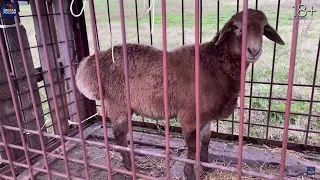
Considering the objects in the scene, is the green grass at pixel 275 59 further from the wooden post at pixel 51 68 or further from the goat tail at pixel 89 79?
the wooden post at pixel 51 68

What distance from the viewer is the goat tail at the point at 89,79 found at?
3.30 metres

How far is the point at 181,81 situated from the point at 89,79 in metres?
1.14

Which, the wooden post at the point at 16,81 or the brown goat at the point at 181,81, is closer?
the brown goat at the point at 181,81

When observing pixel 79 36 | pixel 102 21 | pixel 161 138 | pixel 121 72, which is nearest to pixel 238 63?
pixel 121 72

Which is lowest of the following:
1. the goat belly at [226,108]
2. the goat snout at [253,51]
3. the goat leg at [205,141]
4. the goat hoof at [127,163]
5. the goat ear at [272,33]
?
the goat hoof at [127,163]

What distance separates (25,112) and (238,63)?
2798 mm

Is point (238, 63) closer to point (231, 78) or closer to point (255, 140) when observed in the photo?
point (231, 78)

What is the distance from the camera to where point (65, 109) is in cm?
423

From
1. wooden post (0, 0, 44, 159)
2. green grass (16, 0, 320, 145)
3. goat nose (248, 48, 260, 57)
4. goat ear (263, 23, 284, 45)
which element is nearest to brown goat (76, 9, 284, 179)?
goat ear (263, 23, 284, 45)

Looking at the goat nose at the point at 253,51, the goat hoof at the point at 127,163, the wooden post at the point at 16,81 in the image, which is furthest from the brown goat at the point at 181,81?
the wooden post at the point at 16,81

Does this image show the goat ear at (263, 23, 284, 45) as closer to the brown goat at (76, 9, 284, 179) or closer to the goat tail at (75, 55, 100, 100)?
the brown goat at (76, 9, 284, 179)

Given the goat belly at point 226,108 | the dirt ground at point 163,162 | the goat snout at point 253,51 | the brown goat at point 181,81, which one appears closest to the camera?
the goat snout at point 253,51

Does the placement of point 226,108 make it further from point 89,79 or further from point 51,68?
point 51,68

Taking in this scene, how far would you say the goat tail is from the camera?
3297 mm
